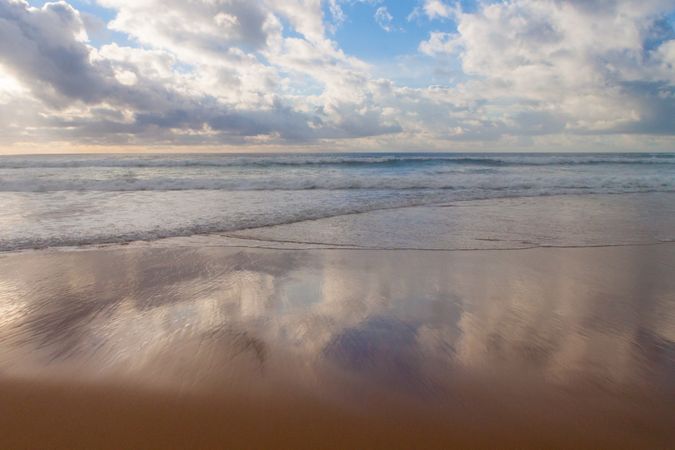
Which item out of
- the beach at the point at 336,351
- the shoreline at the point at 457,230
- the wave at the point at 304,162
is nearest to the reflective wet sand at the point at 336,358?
the beach at the point at 336,351

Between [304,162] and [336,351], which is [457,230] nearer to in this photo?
[336,351]

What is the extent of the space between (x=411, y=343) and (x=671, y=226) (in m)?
8.94

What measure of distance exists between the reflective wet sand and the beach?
16mm

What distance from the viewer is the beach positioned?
2.40 meters

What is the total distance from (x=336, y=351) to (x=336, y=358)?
11 centimetres

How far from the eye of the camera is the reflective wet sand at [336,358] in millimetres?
2395

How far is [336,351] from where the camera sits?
3270 millimetres

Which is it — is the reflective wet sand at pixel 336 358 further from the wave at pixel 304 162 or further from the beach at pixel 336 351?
A: the wave at pixel 304 162

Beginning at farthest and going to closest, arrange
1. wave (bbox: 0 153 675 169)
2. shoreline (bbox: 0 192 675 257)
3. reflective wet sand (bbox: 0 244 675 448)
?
wave (bbox: 0 153 675 169) → shoreline (bbox: 0 192 675 257) → reflective wet sand (bbox: 0 244 675 448)

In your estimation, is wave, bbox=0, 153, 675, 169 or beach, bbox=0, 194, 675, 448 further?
wave, bbox=0, 153, 675, 169

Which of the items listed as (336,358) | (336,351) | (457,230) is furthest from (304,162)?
(336,358)

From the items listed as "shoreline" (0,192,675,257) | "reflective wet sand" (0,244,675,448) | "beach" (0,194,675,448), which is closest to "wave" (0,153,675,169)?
"shoreline" (0,192,675,257)

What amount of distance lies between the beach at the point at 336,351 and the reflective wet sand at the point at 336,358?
2 cm

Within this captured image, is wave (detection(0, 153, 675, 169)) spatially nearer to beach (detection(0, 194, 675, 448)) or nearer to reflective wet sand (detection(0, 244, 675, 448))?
beach (detection(0, 194, 675, 448))
